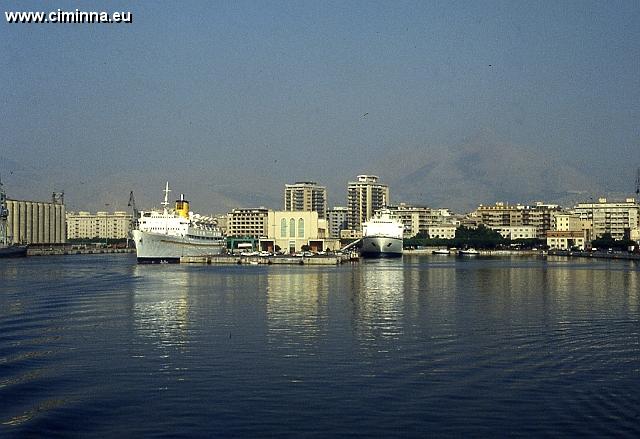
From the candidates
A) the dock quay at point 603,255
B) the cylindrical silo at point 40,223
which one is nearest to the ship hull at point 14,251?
the cylindrical silo at point 40,223

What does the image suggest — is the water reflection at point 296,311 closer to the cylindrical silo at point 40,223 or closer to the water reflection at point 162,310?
the water reflection at point 162,310

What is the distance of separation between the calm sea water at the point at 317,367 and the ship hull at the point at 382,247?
2647 inches

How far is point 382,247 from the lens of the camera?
101m

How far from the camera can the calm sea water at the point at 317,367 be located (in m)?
13.4

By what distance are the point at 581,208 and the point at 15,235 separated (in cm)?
11928

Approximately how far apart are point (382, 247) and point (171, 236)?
→ 34411 mm

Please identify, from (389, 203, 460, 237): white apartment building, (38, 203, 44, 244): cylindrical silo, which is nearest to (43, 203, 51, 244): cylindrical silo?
(38, 203, 44, 244): cylindrical silo

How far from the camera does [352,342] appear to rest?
21188 millimetres

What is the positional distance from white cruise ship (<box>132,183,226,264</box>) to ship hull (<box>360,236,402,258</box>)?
2249cm

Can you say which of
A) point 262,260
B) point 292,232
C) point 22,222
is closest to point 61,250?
point 22,222

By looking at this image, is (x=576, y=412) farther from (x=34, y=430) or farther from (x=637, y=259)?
(x=637, y=259)

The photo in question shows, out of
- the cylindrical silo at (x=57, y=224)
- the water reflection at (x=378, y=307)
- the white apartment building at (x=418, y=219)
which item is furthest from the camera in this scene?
the white apartment building at (x=418, y=219)

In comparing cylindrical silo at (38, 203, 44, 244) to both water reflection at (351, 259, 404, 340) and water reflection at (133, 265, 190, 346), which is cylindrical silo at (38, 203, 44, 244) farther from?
water reflection at (351, 259, 404, 340)

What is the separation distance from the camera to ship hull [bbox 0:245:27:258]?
319 ft
